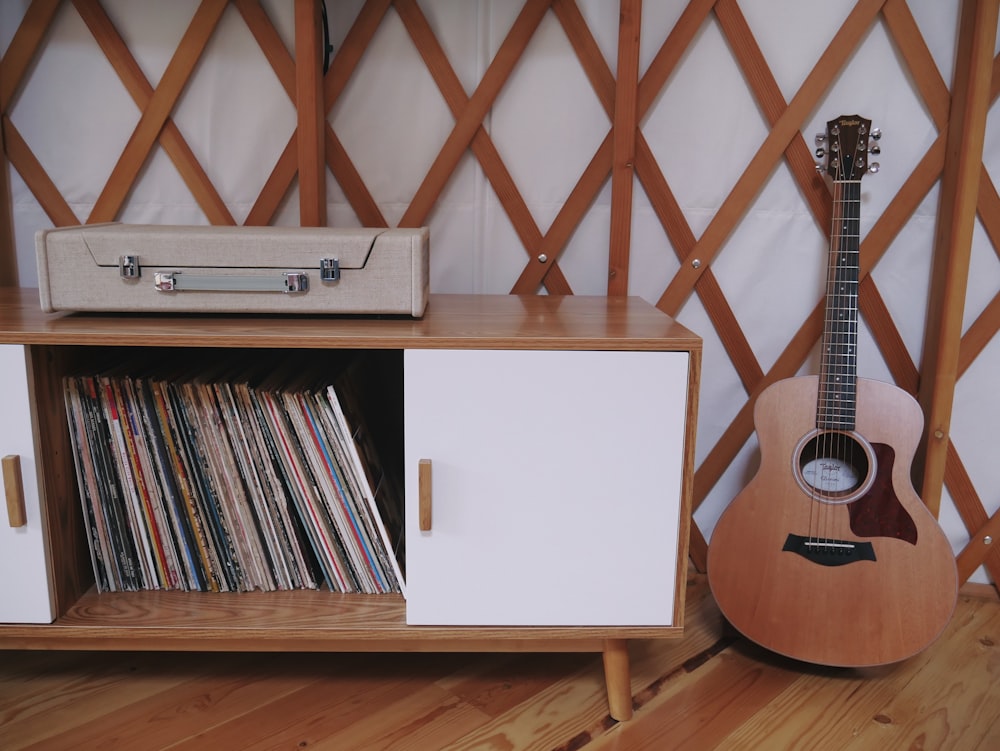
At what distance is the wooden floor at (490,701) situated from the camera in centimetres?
106

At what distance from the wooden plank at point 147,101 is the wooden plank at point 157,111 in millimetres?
20

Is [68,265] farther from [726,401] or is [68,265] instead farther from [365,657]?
[726,401]

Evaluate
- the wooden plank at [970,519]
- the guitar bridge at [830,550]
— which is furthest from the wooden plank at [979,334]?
the guitar bridge at [830,550]

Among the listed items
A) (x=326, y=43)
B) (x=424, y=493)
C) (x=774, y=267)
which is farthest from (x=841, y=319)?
(x=326, y=43)

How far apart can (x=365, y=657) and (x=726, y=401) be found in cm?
81

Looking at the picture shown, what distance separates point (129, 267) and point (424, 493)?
1.59 ft

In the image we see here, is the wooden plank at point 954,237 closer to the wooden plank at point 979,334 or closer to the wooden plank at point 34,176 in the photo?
the wooden plank at point 979,334

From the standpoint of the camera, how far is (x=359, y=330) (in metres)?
0.98

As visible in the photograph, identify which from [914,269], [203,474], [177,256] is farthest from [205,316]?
[914,269]

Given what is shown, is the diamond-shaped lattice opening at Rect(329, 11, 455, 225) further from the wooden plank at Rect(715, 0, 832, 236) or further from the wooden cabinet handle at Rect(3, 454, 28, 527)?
the wooden cabinet handle at Rect(3, 454, 28, 527)

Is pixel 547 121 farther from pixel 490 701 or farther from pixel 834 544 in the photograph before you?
pixel 490 701

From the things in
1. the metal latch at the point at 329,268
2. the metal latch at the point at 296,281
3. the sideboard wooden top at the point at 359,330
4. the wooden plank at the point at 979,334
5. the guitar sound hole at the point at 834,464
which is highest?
the metal latch at the point at 329,268

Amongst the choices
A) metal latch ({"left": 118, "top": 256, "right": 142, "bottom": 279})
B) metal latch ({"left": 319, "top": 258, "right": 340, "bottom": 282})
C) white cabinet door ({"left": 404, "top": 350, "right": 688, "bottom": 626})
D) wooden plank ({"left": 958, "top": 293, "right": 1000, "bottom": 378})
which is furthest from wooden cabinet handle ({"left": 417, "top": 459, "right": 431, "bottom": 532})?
wooden plank ({"left": 958, "top": 293, "right": 1000, "bottom": 378})

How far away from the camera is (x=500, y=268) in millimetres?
1470
